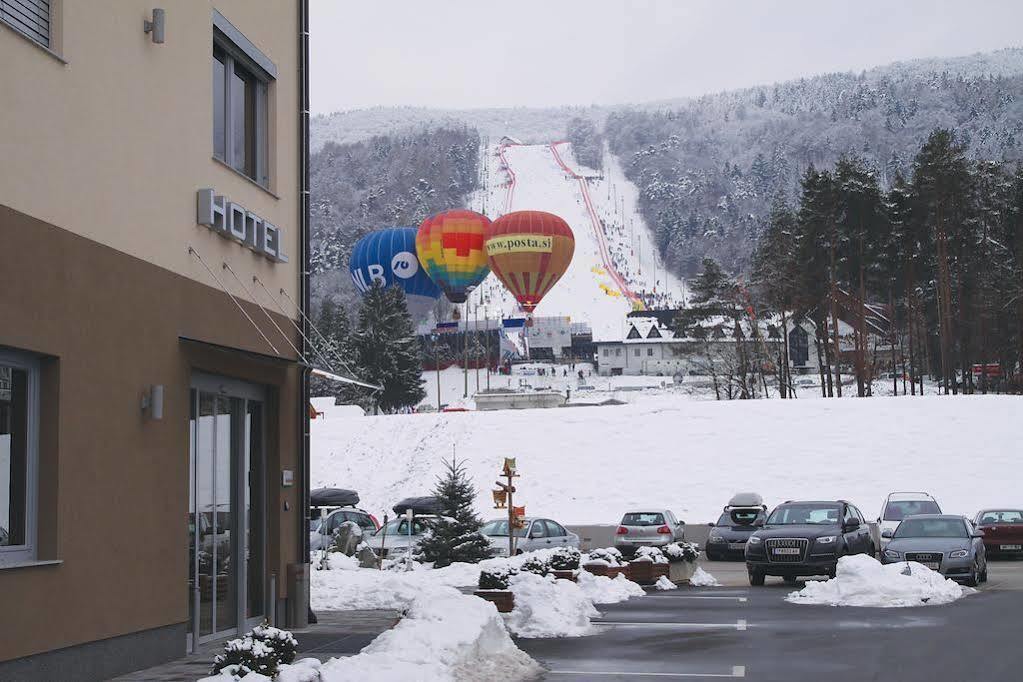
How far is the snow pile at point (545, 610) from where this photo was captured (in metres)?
16.0

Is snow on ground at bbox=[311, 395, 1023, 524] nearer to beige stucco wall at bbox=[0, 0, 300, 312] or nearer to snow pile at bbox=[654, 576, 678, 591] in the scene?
snow pile at bbox=[654, 576, 678, 591]

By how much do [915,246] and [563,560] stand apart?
58217mm

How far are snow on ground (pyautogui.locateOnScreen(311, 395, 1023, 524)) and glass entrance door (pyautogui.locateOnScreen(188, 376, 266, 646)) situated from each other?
107 feet

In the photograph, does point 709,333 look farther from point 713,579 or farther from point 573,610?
point 573,610

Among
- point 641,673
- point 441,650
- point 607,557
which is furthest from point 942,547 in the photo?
point 441,650

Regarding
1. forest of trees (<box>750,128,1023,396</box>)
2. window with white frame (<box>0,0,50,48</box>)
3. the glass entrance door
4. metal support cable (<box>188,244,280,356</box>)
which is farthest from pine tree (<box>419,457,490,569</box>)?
forest of trees (<box>750,128,1023,396</box>)

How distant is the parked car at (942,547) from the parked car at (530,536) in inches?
369

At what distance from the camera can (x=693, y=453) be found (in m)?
56.2

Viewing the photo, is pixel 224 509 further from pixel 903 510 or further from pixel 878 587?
pixel 903 510

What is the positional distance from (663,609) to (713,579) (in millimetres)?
7276

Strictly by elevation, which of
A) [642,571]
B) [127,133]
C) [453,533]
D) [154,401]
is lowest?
[642,571]

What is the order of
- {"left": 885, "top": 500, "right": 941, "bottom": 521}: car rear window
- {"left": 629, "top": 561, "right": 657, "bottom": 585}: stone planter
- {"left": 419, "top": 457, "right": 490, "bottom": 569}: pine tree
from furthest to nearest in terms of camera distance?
{"left": 885, "top": 500, "right": 941, "bottom": 521}: car rear window < {"left": 419, "top": 457, "right": 490, "bottom": 569}: pine tree < {"left": 629, "top": 561, "right": 657, "bottom": 585}: stone planter

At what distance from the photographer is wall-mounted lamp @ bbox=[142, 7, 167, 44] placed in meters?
12.4

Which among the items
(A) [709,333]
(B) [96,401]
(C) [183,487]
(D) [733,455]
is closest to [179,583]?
(C) [183,487]
